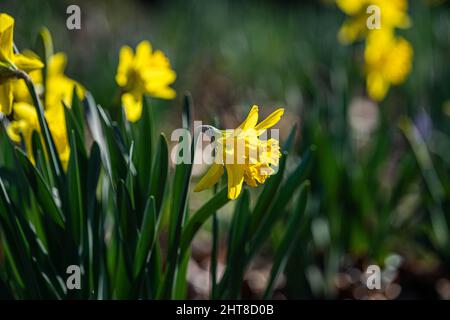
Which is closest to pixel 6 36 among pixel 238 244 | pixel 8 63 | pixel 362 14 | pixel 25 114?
pixel 8 63

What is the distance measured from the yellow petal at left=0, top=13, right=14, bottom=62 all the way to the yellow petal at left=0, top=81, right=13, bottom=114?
49mm

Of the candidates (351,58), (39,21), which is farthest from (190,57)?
(351,58)

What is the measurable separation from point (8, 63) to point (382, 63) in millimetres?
1725

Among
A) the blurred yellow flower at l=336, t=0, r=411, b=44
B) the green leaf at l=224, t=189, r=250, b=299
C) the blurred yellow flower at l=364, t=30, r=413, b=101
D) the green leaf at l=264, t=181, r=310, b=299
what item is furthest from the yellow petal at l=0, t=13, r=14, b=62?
the blurred yellow flower at l=364, t=30, r=413, b=101

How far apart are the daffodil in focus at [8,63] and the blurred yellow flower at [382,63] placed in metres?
1.63

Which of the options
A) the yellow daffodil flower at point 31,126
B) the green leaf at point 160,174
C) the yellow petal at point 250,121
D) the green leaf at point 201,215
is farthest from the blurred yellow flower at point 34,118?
the yellow petal at point 250,121

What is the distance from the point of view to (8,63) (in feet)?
3.56

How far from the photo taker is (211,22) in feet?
15.2

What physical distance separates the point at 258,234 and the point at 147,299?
277 millimetres

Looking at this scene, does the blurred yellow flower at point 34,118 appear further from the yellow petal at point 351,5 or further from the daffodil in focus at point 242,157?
the yellow petal at point 351,5

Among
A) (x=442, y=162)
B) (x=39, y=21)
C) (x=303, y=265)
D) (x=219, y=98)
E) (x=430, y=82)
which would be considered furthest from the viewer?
(x=219, y=98)

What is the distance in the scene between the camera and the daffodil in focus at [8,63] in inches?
41.8

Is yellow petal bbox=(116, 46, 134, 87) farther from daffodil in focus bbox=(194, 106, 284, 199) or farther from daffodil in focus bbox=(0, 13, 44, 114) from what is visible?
daffodil in focus bbox=(194, 106, 284, 199)
